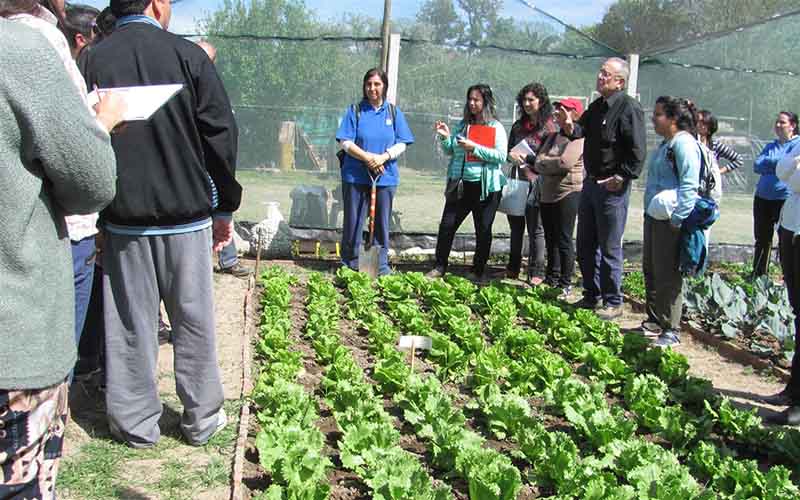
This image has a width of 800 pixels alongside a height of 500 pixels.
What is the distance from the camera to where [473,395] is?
5230mm

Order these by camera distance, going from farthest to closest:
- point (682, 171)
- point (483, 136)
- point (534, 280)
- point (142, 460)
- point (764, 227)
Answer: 1. point (764, 227)
2. point (534, 280)
3. point (483, 136)
4. point (682, 171)
5. point (142, 460)

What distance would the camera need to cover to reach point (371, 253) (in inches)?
319

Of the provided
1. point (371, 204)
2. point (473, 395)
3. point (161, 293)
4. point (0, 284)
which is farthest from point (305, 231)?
point (0, 284)

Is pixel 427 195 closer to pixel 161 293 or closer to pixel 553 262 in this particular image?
pixel 553 262

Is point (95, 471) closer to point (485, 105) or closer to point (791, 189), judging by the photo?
point (791, 189)

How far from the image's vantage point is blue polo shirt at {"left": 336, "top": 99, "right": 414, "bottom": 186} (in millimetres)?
8008

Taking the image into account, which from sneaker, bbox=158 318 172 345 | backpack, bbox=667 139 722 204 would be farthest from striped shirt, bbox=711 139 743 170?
sneaker, bbox=158 318 172 345

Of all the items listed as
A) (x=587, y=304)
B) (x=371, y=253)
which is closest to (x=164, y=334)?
(x=371, y=253)

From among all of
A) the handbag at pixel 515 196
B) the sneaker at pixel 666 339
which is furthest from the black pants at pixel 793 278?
the handbag at pixel 515 196

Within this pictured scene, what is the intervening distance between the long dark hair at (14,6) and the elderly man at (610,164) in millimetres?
5361

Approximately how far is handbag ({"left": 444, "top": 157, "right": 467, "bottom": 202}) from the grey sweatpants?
15.3 feet

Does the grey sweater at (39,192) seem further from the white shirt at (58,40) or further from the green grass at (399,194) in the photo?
the green grass at (399,194)

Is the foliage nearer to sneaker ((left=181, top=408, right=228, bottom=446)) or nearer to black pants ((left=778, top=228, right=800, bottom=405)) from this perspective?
black pants ((left=778, top=228, right=800, bottom=405))

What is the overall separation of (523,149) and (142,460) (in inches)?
213
